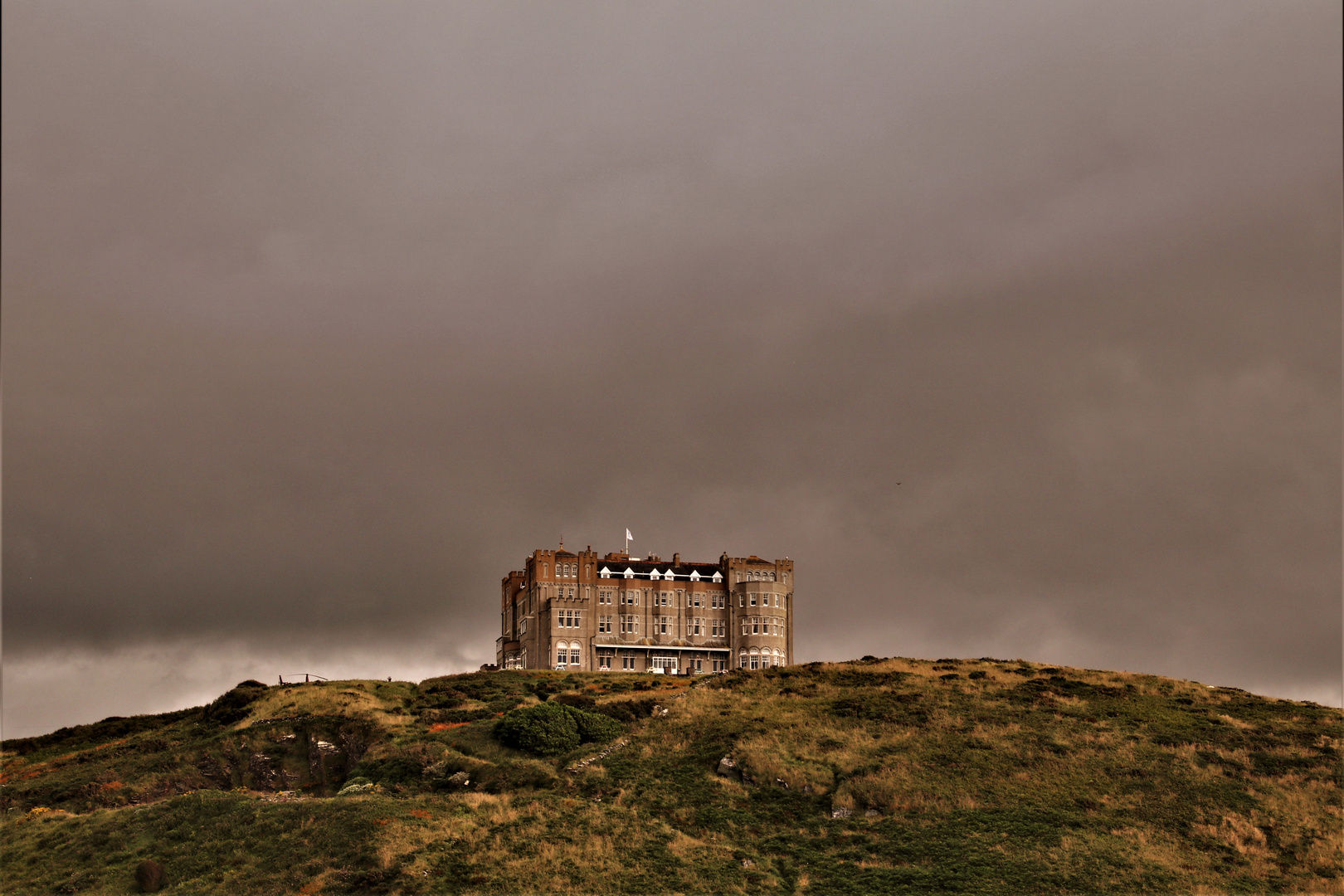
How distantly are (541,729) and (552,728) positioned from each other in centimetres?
67

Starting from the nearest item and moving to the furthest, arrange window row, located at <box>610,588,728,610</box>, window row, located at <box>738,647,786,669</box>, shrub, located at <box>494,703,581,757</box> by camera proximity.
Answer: shrub, located at <box>494,703,581,757</box> → window row, located at <box>738,647,786,669</box> → window row, located at <box>610,588,728,610</box>

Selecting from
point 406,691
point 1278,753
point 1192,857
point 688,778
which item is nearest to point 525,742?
point 688,778

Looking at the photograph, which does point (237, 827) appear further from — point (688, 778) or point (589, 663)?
point (589, 663)

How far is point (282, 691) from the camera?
84500mm

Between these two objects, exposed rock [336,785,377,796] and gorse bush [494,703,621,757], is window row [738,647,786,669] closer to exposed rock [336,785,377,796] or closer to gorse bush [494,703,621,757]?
gorse bush [494,703,621,757]

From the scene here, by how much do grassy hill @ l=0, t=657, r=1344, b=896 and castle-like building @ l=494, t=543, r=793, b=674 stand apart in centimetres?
4158

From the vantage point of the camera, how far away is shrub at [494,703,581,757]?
214ft

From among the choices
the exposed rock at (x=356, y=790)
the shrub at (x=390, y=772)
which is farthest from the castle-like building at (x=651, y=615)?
the exposed rock at (x=356, y=790)

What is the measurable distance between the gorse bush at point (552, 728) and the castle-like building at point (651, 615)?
2026 inches

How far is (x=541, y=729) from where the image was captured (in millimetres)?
66125

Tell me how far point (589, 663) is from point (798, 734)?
59.5 meters

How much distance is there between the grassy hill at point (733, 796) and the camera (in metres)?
47.0

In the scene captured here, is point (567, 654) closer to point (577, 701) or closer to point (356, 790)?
point (577, 701)

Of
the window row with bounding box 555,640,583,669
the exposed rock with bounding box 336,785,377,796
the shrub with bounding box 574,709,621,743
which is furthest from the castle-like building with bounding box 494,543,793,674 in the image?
the exposed rock with bounding box 336,785,377,796
